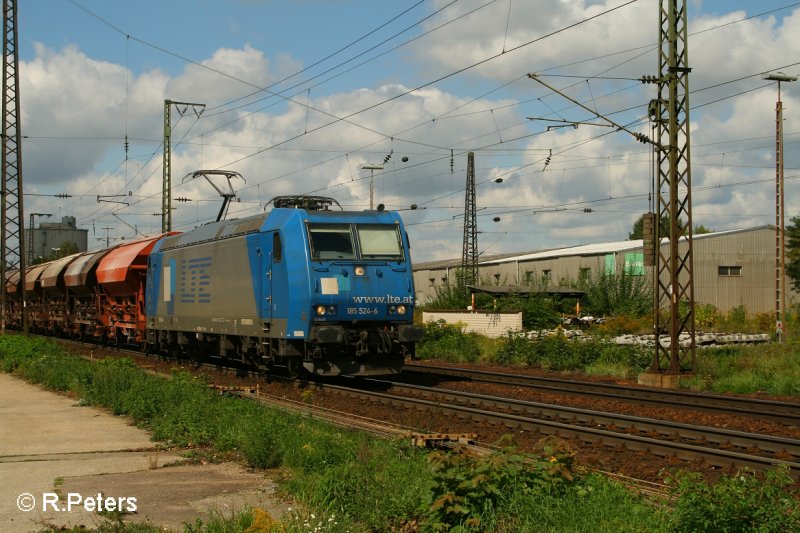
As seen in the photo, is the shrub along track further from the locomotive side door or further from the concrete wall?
the concrete wall

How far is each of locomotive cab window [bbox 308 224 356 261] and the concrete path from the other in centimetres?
541

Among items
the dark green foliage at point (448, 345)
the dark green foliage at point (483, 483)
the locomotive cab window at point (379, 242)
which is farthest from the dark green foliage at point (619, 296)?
the dark green foliage at point (483, 483)

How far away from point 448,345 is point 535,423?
1712 centimetres

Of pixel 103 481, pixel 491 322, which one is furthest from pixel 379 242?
pixel 491 322

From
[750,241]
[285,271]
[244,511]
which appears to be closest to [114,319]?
[285,271]

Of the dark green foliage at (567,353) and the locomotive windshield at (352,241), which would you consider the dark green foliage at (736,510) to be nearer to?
the locomotive windshield at (352,241)

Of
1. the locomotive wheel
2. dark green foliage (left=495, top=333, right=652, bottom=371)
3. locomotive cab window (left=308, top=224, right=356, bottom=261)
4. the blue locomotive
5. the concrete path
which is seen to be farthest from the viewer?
dark green foliage (left=495, top=333, right=652, bottom=371)

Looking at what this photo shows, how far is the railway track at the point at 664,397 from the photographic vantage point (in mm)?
14506

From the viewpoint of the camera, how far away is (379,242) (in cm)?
1769

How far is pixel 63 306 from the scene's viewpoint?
38.7 m

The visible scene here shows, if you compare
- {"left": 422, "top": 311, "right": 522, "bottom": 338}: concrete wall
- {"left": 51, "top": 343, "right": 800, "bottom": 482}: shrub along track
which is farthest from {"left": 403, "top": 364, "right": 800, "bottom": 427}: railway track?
{"left": 422, "top": 311, "right": 522, "bottom": 338}: concrete wall

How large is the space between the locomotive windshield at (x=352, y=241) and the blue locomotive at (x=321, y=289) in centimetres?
2

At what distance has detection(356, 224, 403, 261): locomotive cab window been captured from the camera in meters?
17.5

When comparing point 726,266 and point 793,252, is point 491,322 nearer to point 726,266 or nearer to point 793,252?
point 726,266
